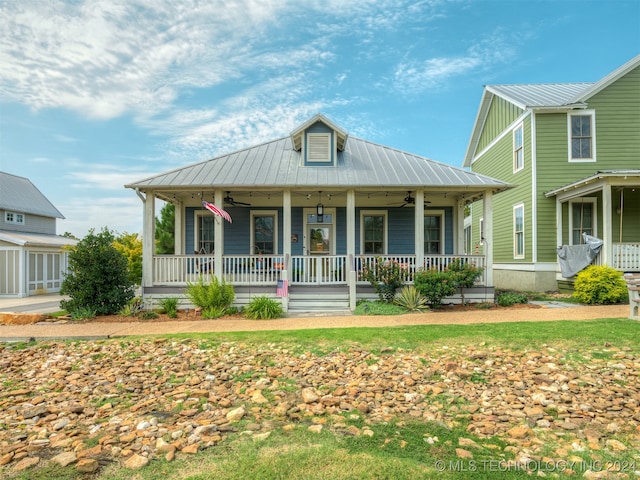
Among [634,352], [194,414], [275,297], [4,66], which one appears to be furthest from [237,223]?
[634,352]

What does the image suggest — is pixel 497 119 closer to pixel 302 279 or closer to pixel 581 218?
pixel 581 218

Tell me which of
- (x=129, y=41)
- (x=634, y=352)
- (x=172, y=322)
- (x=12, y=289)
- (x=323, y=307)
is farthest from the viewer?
(x=12, y=289)

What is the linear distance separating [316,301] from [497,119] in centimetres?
1318

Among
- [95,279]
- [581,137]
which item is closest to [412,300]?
[95,279]

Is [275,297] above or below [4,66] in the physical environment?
below

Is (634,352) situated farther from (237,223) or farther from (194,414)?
(237,223)

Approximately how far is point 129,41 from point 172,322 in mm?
8861

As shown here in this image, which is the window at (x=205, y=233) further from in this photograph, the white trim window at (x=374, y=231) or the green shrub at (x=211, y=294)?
the white trim window at (x=374, y=231)

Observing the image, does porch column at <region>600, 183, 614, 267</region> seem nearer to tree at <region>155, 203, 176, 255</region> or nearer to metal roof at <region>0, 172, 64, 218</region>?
tree at <region>155, 203, 176, 255</region>

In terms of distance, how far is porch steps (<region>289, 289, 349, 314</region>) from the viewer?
1084 cm

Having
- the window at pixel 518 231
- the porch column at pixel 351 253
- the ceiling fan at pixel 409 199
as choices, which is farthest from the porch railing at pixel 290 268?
the window at pixel 518 231

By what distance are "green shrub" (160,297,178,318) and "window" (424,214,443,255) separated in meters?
9.00

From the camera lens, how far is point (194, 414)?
3.93 metres

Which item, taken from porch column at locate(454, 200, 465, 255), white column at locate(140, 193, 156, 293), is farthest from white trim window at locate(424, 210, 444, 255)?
white column at locate(140, 193, 156, 293)
